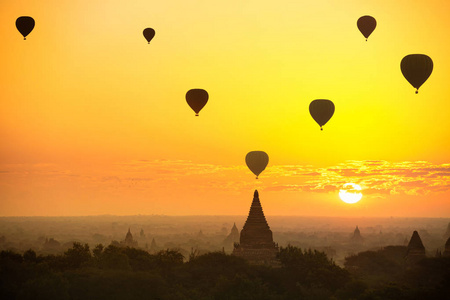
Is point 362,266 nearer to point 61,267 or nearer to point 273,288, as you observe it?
point 273,288

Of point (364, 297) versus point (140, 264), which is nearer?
point (364, 297)

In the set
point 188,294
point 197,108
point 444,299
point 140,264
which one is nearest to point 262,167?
point 197,108

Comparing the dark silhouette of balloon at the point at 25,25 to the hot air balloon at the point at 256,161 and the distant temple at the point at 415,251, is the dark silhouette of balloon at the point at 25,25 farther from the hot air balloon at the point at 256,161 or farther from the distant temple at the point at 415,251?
the distant temple at the point at 415,251

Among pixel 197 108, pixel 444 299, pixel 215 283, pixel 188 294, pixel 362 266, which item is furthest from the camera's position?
pixel 362 266

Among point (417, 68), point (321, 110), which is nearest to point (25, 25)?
point (321, 110)

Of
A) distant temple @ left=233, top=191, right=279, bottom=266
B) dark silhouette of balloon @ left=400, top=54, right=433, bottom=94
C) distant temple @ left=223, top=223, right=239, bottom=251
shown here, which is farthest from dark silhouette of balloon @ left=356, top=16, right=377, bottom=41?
distant temple @ left=223, top=223, right=239, bottom=251

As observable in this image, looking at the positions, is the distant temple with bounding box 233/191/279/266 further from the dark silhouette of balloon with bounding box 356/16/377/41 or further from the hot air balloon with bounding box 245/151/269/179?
the dark silhouette of balloon with bounding box 356/16/377/41

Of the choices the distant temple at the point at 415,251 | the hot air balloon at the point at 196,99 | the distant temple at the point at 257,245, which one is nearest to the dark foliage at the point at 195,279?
the distant temple at the point at 257,245
